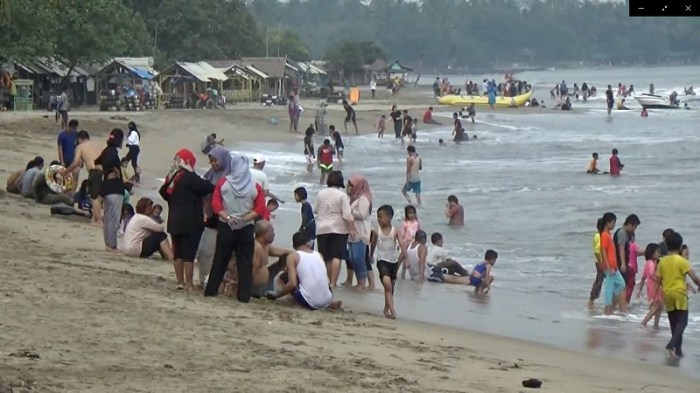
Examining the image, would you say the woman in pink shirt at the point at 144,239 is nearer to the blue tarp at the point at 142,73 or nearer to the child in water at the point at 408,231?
the child in water at the point at 408,231

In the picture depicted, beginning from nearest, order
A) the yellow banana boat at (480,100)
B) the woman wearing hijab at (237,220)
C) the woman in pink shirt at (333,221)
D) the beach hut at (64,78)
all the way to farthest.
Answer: the woman wearing hijab at (237,220) < the woman in pink shirt at (333,221) < the beach hut at (64,78) < the yellow banana boat at (480,100)

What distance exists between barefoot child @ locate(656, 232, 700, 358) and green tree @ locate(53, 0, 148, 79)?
33762mm

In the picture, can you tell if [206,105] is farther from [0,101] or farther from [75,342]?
[75,342]

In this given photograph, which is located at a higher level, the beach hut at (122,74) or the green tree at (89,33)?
the green tree at (89,33)

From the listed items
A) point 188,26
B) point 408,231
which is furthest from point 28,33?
point 188,26

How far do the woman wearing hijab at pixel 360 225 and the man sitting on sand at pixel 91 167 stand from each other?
9.74ft

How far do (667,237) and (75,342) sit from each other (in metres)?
5.78

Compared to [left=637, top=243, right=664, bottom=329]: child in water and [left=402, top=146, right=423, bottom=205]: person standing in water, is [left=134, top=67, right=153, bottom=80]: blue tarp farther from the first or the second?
[left=637, top=243, right=664, bottom=329]: child in water

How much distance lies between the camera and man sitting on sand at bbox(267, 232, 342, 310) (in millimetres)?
11375

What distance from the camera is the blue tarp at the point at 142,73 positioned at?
5061cm

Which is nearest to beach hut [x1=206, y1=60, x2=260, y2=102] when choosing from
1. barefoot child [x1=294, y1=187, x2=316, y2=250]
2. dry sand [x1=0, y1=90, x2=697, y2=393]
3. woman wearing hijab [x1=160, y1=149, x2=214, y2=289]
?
barefoot child [x1=294, y1=187, x2=316, y2=250]

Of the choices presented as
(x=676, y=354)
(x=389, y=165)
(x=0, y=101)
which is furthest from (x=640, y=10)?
(x=0, y=101)

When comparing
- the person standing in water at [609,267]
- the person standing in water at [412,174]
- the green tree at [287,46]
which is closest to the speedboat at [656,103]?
the green tree at [287,46]

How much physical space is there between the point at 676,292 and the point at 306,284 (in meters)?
3.24
